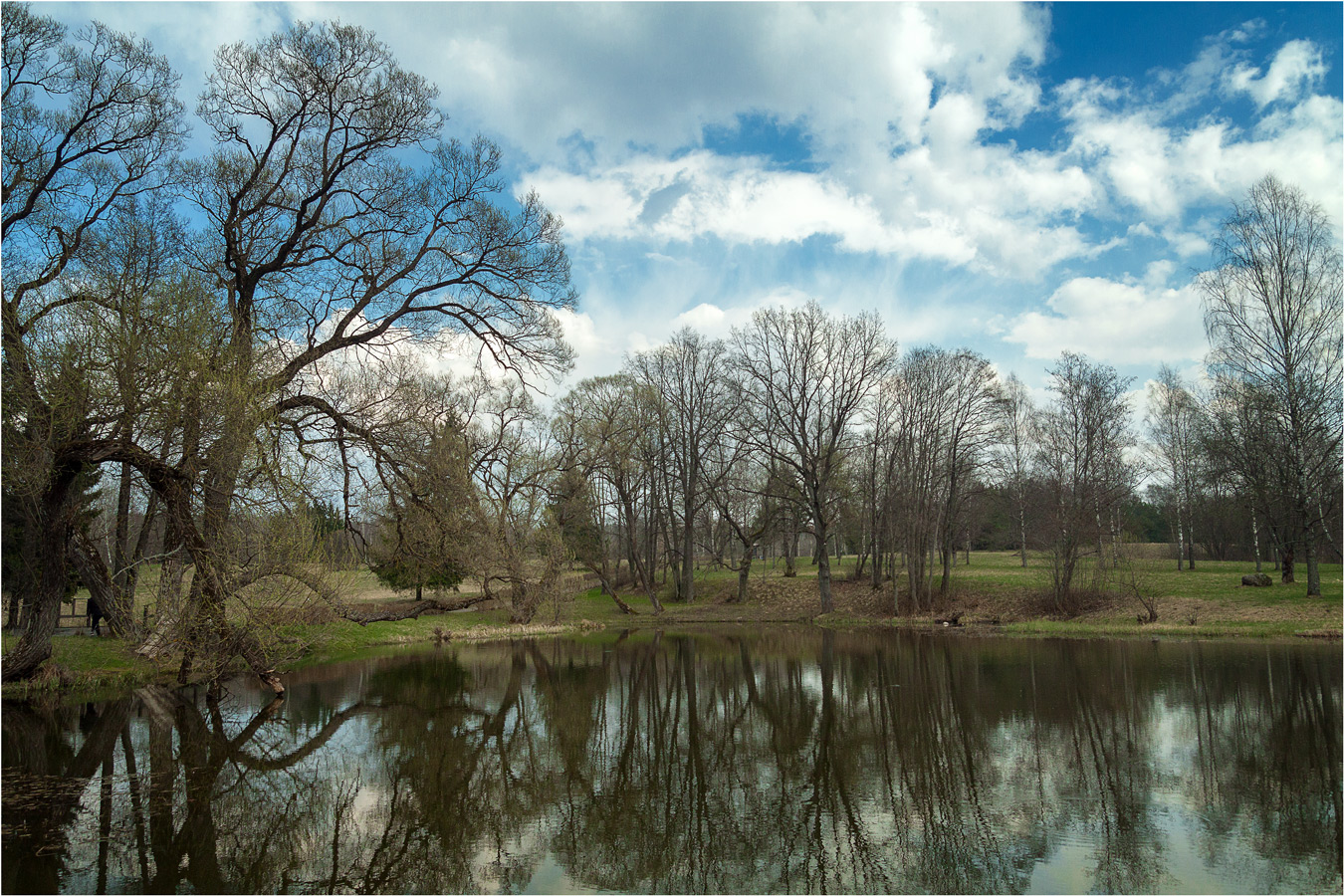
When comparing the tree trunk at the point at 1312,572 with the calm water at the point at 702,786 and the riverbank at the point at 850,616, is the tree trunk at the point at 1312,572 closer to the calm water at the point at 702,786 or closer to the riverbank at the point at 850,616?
the riverbank at the point at 850,616

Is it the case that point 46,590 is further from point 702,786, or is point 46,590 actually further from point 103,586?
point 702,786

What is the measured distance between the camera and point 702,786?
8805 millimetres

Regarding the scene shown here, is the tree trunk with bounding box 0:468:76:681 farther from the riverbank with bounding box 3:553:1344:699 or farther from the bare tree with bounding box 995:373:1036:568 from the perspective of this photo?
the bare tree with bounding box 995:373:1036:568

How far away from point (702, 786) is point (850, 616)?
24.8 metres

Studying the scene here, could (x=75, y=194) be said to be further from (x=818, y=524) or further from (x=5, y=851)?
(x=818, y=524)

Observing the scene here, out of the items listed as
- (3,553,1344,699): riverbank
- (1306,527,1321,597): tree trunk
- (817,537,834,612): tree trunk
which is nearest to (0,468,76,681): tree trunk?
(3,553,1344,699): riverbank

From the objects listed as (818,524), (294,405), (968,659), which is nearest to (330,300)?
(294,405)

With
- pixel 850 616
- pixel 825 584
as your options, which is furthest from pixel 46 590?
pixel 825 584

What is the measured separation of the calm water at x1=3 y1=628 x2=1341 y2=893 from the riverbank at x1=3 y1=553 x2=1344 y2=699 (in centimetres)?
190

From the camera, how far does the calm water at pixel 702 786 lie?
6336mm

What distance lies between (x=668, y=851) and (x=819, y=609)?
28815 millimetres

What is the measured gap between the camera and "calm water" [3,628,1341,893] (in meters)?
6.34

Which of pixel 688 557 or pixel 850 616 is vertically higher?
pixel 688 557

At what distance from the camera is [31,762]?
31.6 ft
